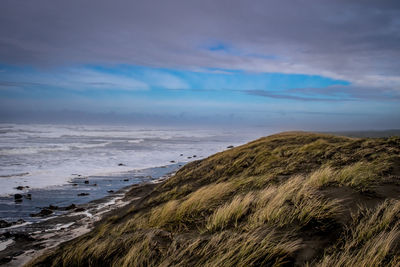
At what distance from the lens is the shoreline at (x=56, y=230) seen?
24.1 feet

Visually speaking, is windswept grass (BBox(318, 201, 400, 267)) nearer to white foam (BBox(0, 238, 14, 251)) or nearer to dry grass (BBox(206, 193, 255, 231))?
dry grass (BBox(206, 193, 255, 231))

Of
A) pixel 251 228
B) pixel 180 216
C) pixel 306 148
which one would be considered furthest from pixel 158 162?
pixel 251 228

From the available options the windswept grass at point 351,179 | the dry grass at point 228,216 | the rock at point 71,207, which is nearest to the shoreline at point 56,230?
the rock at point 71,207

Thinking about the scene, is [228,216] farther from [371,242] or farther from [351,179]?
[351,179]

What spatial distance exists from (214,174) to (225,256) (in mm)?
9342

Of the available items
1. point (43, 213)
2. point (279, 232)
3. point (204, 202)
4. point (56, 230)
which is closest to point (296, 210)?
point (279, 232)

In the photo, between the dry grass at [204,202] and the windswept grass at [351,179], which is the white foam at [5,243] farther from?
the windswept grass at [351,179]

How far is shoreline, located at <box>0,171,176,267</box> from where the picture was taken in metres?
7.36

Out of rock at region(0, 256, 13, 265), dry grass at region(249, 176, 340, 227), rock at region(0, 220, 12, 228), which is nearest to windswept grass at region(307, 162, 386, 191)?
dry grass at region(249, 176, 340, 227)

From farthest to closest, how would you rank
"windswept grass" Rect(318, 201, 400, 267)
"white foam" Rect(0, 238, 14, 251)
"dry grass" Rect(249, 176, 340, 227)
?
1. "white foam" Rect(0, 238, 14, 251)
2. "dry grass" Rect(249, 176, 340, 227)
3. "windswept grass" Rect(318, 201, 400, 267)

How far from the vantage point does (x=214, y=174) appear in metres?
12.6

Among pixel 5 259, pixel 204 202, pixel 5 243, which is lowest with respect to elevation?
pixel 5 243

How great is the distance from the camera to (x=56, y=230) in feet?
31.3

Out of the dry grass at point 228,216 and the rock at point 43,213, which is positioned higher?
the dry grass at point 228,216
